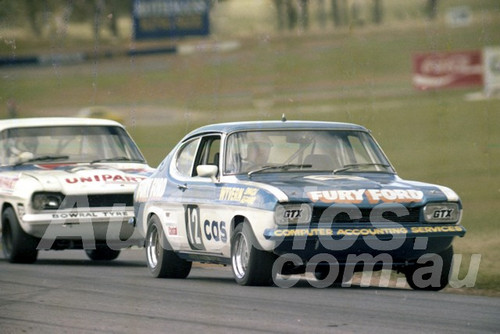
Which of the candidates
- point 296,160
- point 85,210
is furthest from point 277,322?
point 85,210

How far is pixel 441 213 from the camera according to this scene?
956cm

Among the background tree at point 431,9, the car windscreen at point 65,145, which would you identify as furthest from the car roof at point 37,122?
the background tree at point 431,9

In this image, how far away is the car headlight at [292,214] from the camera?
9.24 meters

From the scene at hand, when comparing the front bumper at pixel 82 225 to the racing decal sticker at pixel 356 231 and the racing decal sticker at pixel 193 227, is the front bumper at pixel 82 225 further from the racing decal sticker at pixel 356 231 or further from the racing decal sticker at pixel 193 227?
the racing decal sticker at pixel 356 231

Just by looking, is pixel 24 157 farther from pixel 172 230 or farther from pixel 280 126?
pixel 280 126

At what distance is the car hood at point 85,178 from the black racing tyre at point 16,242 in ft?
1.66

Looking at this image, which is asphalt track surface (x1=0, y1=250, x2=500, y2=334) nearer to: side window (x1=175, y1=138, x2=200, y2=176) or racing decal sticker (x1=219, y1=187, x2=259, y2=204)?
racing decal sticker (x1=219, y1=187, x2=259, y2=204)

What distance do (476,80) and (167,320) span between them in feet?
146

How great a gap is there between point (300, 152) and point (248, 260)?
1.33 m

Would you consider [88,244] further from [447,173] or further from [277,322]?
[447,173]

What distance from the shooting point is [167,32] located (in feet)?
186

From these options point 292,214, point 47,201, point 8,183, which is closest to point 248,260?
point 292,214

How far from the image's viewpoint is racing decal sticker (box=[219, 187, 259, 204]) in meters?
9.60

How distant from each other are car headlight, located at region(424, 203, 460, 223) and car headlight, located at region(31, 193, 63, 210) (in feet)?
15.6
